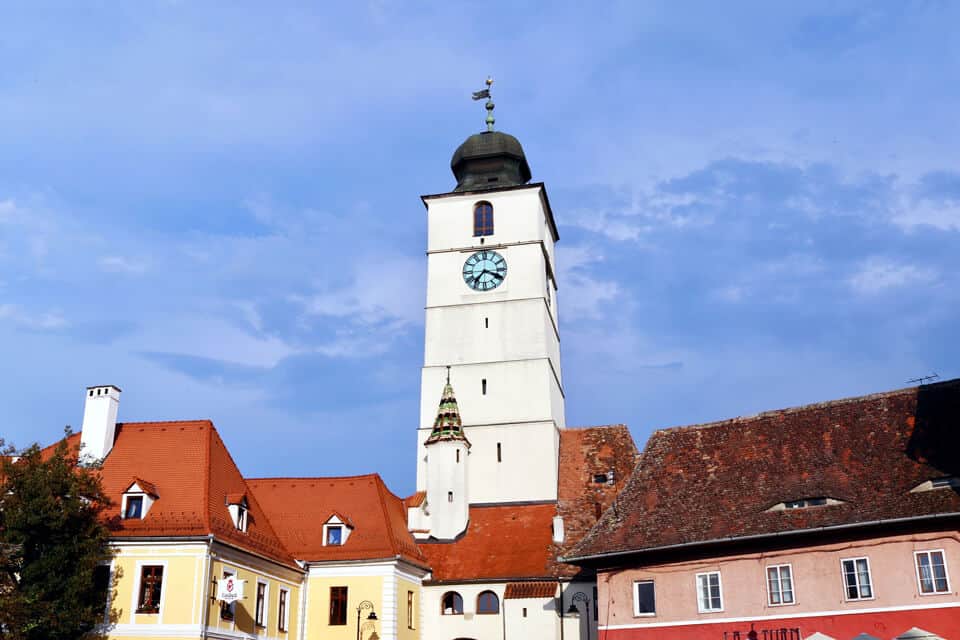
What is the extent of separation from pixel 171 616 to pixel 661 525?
15.7 m

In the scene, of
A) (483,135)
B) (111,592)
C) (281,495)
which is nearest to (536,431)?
(281,495)

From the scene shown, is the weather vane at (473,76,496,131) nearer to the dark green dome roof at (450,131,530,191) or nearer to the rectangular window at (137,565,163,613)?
the dark green dome roof at (450,131,530,191)

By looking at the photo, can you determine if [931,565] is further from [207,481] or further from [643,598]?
[207,481]

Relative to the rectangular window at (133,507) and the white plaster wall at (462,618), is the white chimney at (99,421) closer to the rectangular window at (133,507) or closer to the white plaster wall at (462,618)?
the rectangular window at (133,507)

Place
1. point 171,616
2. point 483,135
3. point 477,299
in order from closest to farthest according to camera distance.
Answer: point 171,616
point 477,299
point 483,135

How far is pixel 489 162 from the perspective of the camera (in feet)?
181

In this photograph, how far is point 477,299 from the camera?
50812 millimetres

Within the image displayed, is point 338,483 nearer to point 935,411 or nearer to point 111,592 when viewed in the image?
point 111,592

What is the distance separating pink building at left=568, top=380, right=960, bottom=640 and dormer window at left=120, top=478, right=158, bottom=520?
14046 millimetres

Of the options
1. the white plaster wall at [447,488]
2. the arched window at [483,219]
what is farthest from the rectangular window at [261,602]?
the arched window at [483,219]

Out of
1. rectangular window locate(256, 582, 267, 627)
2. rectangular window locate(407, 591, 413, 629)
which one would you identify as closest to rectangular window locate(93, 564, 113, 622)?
rectangular window locate(256, 582, 267, 627)

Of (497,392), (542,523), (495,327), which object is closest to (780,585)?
(542,523)

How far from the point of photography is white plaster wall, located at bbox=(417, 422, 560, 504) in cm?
4644

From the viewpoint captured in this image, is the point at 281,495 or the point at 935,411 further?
the point at 281,495
